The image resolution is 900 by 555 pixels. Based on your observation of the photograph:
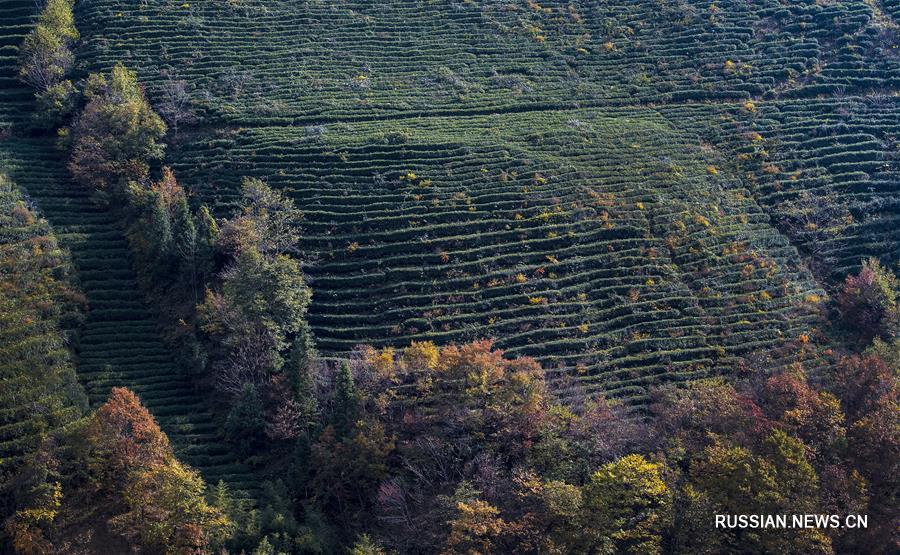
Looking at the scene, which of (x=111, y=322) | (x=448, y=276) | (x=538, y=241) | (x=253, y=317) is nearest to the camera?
(x=253, y=317)

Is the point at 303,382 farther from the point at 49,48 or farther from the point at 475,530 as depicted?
the point at 49,48

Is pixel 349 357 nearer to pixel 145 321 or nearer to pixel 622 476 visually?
pixel 145 321

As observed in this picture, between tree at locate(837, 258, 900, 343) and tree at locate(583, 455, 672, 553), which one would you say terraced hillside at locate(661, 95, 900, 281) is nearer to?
tree at locate(837, 258, 900, 343)

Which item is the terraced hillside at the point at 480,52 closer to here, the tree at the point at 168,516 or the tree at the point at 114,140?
the tree at the point at 114,140

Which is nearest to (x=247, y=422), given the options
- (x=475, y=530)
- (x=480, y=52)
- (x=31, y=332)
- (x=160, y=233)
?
(x=31, y=332)

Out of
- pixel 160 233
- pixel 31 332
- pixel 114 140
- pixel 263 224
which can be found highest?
pixel 114 140
